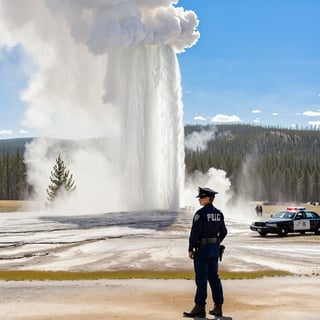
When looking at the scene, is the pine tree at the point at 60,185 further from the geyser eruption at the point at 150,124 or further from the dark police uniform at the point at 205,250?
the dark police uniform at the point at 205,250

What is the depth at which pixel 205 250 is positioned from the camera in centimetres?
989

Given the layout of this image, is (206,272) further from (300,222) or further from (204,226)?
(300,222)

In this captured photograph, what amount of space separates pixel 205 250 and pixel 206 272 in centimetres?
38

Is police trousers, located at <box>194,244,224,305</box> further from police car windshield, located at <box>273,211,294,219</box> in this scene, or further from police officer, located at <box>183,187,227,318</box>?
police car windshield, located at <box>273,211,294,219</box>

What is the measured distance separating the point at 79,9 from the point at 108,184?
69.1 feet

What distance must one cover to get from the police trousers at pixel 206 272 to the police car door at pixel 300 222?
2424 centimetres

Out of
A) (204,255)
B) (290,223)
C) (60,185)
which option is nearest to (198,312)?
(204,255)

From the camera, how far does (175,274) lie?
1748cm

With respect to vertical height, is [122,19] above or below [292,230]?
above

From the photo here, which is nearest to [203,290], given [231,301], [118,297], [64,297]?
[231,301]

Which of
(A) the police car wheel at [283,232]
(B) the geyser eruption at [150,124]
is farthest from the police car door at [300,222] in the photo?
(B) the geyser eruption at [150,124]

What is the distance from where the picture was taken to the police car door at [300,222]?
109 feet

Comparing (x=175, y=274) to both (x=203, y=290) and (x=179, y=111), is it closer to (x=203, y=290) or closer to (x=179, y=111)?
(x=203, y=290)

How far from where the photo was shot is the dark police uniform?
984cm
